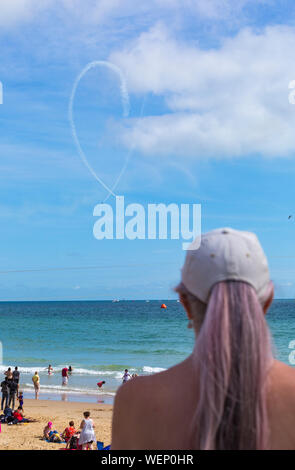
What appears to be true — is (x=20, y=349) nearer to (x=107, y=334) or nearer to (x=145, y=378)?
(x=107, y=334)

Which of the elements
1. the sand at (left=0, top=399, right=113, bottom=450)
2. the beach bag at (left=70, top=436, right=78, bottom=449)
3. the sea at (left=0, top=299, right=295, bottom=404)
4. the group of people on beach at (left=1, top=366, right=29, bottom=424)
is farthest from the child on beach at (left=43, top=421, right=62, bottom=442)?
the sea at (left=0, top=299, right=295, bottom=404)

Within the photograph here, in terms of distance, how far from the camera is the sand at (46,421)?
11.8m

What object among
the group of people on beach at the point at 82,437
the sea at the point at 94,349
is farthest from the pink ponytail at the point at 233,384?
the sea at the point at 94,349

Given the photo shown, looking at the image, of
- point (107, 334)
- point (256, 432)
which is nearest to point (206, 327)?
point (256, 432)

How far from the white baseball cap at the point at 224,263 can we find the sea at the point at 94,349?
18.3 meters

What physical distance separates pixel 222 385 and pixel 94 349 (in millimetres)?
45838

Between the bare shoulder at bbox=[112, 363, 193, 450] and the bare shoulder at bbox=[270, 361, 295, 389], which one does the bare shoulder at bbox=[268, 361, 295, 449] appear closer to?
the bare shoulder at bbox=[270, 361, 295, 389]

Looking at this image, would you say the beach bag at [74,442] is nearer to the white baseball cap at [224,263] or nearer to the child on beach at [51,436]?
the child on beach at [51,436]

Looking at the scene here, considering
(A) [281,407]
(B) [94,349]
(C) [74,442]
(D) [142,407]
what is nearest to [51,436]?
(C) [74,442]

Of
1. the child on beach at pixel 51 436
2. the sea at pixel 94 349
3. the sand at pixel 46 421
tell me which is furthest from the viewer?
the sea at pixel 94 349

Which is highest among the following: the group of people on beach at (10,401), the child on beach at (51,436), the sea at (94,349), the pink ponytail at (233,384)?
the sea at (94,349)

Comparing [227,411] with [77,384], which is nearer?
[227,411]

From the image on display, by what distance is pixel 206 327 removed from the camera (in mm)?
1321
